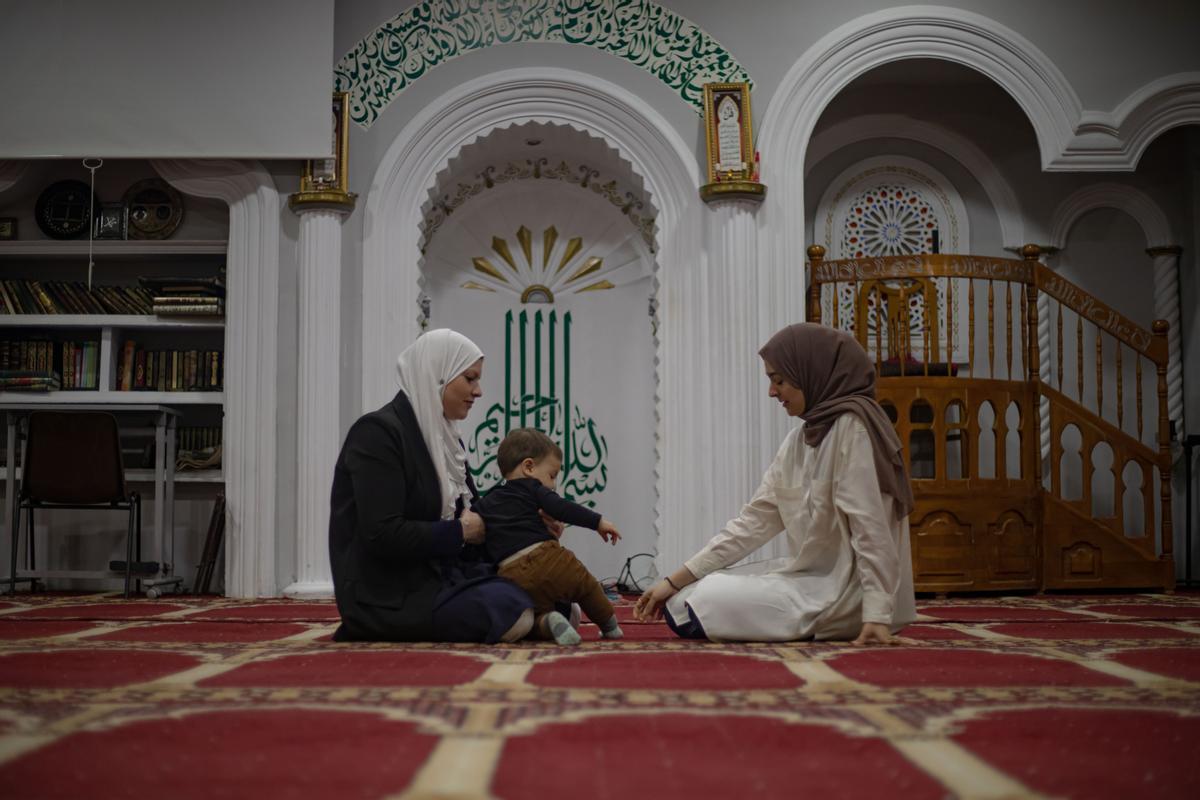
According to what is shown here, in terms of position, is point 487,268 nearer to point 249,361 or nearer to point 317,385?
point 317,385

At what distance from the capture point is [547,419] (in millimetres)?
6164

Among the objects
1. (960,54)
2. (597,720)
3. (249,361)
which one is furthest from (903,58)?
(597,720)

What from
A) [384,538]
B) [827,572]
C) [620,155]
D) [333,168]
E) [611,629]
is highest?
[620,155]

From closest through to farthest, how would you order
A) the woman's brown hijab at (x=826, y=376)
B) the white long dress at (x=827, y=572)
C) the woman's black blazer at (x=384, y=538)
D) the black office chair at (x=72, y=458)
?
1. the woman's black blazer at (x=384, y=538)
2. the white long dress at (x=827, y=572)
3. the woman's brown hijab at (x=826, y=376)
4. the black office chair at (x=72, y=458)

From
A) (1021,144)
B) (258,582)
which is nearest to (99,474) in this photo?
(258,582)

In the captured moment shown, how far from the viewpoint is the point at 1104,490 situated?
639 cm

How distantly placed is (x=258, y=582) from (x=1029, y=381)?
3.78m

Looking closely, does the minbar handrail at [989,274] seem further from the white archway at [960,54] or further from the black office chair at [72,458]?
the black office chair at [72,458]

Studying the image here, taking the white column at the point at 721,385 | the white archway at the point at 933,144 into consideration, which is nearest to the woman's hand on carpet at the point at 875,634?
the white column at the point at 721,385

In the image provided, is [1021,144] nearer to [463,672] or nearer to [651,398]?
[651,398]

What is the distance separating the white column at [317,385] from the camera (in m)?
5.38

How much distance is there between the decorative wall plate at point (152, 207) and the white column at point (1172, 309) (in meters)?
5.34

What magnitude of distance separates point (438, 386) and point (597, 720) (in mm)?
1434

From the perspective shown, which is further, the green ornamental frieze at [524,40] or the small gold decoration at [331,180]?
the green ornamental frieze at [524,40]
